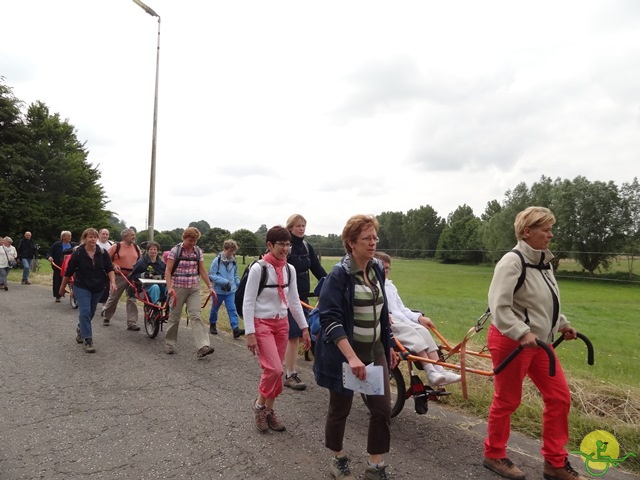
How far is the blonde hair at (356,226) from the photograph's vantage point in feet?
10.1

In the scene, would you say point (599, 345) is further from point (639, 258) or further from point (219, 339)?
point (219, 339)

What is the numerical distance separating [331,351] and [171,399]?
8.58 feet

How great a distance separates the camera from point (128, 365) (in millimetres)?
6105

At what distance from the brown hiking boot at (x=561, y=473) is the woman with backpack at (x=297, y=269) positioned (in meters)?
2.69

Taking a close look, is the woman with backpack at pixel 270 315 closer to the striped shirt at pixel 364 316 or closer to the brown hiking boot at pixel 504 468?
the striped shirt at pixel 364 316

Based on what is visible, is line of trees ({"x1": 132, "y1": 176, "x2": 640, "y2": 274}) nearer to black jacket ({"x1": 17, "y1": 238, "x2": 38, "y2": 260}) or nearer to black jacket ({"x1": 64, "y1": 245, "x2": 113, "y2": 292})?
black jacket ({"x1": 64, "y1": 245, "x2": 113, "y2": 292})

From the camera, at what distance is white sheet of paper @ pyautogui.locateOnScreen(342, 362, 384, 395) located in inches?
114

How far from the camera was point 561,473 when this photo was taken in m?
3.21

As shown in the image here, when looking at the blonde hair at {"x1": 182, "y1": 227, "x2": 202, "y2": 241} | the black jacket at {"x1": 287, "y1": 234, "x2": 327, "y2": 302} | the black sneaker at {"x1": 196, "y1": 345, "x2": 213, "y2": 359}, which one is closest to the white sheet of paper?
the black jacket at {"x1": 287, "y1": 234, "x2": 327, "y2": 302}

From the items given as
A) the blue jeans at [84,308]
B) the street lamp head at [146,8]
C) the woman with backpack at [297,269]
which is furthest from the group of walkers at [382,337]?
the street lamp head at [146,8]

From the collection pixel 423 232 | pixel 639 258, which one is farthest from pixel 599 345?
pixel 423 232

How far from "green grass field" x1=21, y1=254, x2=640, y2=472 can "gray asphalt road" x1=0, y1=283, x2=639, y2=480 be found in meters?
0.59

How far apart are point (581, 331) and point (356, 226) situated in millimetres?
10798

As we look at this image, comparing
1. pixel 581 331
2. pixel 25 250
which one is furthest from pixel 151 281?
pixel 25 250
